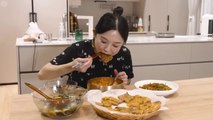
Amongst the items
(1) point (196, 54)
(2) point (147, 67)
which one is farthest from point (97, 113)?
(1) point (196, 54)

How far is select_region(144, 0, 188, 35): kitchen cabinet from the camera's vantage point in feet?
14.8

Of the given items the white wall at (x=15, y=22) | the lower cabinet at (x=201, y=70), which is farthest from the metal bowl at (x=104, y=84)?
the white wall at (x=15, y=22)

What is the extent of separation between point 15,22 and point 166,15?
274cm

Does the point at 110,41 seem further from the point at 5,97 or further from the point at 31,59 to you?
the point at 5,97

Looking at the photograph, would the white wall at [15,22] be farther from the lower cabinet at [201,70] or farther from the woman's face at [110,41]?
the woman's face at [110,41]

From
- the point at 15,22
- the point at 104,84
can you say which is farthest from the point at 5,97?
the point at 104,84

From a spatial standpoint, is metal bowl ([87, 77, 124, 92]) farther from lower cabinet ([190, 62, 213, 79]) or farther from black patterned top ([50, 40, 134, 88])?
lower cabinet ([190, 62, 213, 79])

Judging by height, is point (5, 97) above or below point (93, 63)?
below

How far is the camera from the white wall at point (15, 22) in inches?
142

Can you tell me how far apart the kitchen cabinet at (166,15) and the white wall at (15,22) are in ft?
5.43

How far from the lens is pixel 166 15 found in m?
4.65

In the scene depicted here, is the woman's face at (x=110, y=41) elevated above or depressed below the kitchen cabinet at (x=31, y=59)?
above

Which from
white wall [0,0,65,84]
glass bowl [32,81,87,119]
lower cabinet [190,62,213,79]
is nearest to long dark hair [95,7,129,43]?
glass bowl [32,81,87,119]

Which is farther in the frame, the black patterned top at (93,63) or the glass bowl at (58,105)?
the black patterned top at (93,63)
